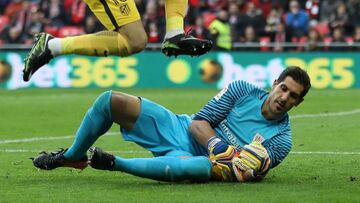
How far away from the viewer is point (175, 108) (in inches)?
666

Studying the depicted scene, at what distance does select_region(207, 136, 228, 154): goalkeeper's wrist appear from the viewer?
757 centimetres

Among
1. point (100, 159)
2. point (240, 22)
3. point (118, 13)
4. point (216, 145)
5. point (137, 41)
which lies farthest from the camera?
point (240, 22)

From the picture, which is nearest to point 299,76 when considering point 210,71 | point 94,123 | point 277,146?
point 277,146

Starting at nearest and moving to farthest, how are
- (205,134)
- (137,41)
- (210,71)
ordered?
1. (205,134)
2. (137,41)
3. (210,71)

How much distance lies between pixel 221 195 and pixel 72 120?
26.9 feet

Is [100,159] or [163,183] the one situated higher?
[100,159]

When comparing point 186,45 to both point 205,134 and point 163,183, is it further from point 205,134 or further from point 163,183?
point 163,183

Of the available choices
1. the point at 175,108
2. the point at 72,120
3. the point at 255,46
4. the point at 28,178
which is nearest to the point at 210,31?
the point at 255,46

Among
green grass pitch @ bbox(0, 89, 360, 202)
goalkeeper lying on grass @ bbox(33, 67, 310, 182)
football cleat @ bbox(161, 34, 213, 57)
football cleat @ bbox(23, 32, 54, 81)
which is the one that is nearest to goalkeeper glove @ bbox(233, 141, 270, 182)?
goalkeeper lying on grass @ bbox(33, 67, 310, 182)

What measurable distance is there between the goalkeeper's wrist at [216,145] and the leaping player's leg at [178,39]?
0.75 meters

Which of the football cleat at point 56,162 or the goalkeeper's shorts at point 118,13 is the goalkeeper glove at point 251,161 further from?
the goalkeeper's shorts at point 118,13

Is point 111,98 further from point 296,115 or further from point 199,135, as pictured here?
point 296,115

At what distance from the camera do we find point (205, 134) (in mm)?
7711

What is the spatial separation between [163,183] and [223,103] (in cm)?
78
